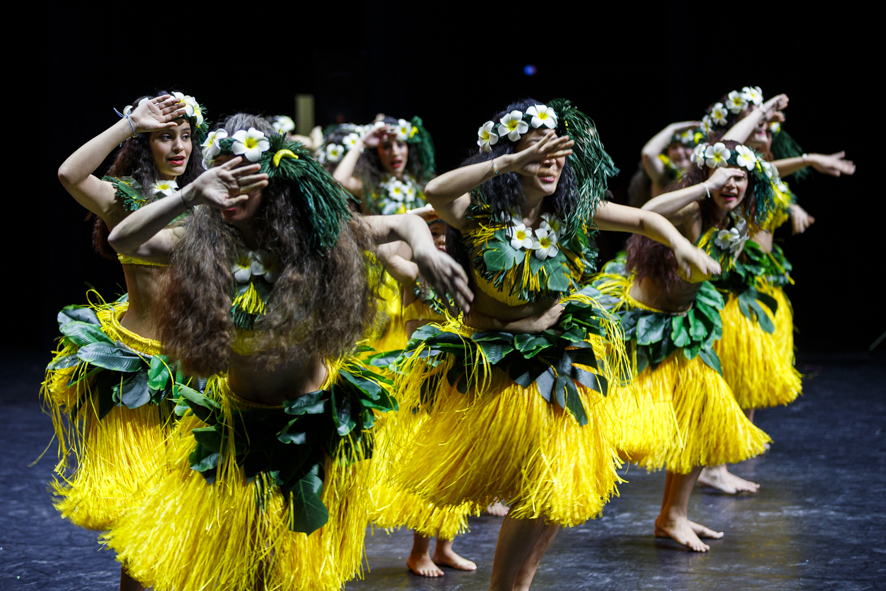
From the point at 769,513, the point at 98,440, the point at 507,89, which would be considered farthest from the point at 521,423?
the point at 507,89

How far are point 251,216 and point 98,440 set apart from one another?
2.88 ft

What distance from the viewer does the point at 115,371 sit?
2279mm

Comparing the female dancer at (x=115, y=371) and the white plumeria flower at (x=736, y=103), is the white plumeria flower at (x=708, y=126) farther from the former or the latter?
the female dancer at (x=115, y=371)

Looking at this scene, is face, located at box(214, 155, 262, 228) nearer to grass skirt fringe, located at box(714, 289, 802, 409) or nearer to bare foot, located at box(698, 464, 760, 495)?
grass skirt fringe, located at box(714, 289, 802, 409)

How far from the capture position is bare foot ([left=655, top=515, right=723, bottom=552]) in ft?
9.68

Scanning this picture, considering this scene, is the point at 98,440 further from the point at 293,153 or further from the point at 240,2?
the point at 240,2

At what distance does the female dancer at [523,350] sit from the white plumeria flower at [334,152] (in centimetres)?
211

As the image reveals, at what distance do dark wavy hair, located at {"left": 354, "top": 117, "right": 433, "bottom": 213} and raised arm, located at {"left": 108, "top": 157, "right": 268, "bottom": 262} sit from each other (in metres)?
2.37

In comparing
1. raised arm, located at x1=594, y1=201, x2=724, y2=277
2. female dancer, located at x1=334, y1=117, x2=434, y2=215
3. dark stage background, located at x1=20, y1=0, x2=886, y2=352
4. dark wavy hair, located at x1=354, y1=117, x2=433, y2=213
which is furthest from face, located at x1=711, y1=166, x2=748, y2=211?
dark stage background, located at x1=20, y1=0, x2=886, y2=352

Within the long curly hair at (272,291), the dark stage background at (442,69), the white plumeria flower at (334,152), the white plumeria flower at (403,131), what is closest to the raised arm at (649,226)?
the long curly hair at (272,291)

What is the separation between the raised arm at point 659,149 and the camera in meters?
4.42

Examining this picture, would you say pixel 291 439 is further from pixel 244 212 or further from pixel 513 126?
pixel 513 126

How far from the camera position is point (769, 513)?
3326 mm

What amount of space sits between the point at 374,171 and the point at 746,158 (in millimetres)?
1809
